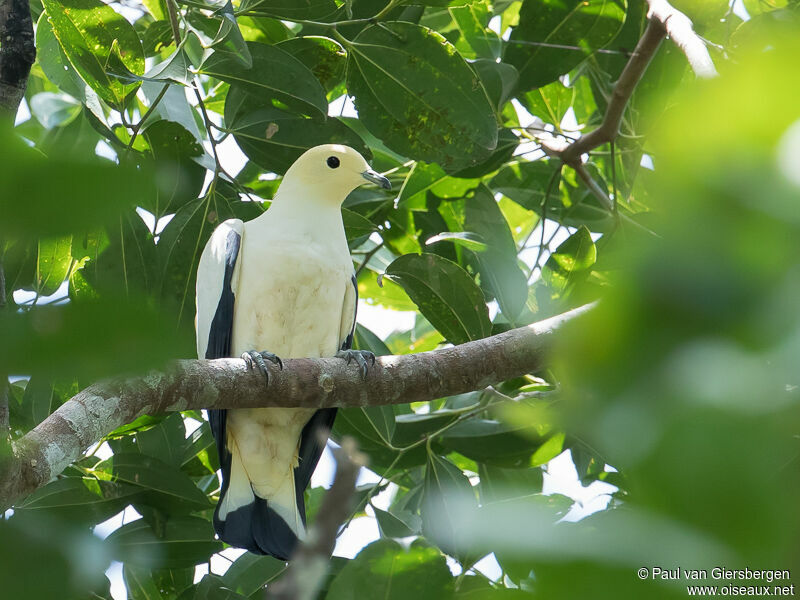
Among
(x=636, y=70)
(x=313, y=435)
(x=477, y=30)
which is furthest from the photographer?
(x=477, y=30)

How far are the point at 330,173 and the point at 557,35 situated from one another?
976 millimetres

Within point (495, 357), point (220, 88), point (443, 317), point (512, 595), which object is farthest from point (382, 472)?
point (512, 595)

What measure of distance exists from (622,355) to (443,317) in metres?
2.41

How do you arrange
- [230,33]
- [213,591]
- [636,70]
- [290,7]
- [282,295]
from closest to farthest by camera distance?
1. [230,33]
2. [213,591]
3. [290,7]
4. [636,70]
5. [282,295]

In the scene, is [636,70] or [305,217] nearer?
[636,70]

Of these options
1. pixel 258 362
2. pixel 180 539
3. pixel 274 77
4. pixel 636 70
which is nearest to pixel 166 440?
pixel 180 539

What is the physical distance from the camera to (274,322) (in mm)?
3074

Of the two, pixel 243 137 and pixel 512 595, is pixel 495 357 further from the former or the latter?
pixel 512 595

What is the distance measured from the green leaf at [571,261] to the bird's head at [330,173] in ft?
2.77

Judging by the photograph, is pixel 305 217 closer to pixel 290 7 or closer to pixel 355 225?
pixel 355 225

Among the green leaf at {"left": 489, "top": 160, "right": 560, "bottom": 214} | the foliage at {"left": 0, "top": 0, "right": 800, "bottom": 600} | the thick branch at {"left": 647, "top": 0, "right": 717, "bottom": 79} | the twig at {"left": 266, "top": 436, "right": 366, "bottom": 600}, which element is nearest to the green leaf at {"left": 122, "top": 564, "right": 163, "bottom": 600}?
the foliage at {"left": 0, "top": 0, "right": 800, "bottom": 600}

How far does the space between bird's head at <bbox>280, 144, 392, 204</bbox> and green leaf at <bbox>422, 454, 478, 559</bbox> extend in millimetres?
1065

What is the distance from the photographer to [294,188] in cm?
326

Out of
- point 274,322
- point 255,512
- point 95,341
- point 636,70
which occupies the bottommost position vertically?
point 255,512
